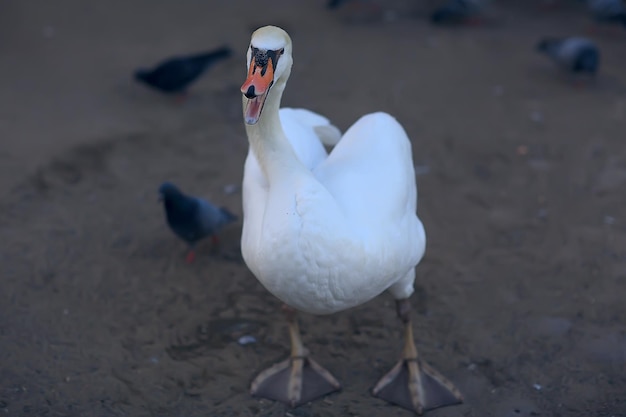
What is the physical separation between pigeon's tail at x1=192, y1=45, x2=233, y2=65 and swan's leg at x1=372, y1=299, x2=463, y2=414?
3940mm

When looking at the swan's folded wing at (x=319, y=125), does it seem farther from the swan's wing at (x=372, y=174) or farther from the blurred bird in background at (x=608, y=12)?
the blurred bird in background at (x=608, y=12)

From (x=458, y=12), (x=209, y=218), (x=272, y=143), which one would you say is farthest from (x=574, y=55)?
(x=272, y=143)

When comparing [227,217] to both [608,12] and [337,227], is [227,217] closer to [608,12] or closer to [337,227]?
[337,227]

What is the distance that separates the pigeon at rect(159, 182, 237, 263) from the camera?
5316mm

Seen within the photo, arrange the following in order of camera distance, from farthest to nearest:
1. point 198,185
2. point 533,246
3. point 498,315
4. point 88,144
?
point 88,144 < point 198,185 < point 533,246 < point 498,315

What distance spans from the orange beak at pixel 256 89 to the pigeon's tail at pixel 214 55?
4.10m

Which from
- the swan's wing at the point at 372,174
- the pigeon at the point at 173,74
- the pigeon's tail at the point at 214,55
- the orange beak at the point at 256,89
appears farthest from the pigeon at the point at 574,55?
the orange beak at the point at 256,89

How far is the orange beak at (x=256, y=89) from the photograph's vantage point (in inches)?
137


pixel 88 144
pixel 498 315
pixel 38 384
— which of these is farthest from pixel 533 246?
pixel 88 144

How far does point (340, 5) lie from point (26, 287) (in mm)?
5221

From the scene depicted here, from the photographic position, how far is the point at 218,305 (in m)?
5.06

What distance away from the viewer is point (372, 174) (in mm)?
4059

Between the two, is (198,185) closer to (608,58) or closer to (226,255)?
(226,255)

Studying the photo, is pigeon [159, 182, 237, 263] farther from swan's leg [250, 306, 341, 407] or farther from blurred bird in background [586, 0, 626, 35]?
blurred bird in background [586, 0, 626, 35]
